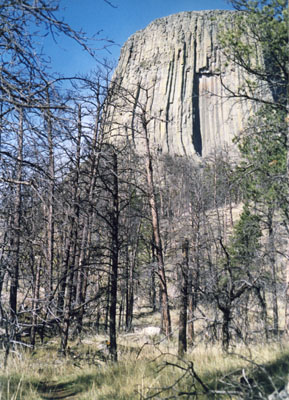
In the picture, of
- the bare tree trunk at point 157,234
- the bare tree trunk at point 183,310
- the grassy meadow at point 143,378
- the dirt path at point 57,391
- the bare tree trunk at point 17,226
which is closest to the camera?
the grassy meadow at point 143,378

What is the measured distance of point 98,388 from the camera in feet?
12.2

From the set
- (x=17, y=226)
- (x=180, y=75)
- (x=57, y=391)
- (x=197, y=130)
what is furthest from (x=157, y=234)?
(x=180, y=75)

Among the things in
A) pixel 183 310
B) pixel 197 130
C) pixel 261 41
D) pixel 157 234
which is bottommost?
pixel 183 310

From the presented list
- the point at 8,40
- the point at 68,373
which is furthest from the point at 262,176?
the point at 8,40

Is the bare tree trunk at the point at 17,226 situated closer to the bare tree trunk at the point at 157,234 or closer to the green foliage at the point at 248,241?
the bare tree trunk at the point at 157,234

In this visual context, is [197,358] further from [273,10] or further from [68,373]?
[273,10]

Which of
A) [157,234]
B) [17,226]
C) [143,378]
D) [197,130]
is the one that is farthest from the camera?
[197,130]

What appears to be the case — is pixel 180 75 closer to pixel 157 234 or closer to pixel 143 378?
pixel 157 234

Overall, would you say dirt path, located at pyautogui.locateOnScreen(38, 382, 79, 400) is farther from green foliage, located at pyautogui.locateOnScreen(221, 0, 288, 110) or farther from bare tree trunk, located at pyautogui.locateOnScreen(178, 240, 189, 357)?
green foliage, located at pyautogui.locateOnScreen(221, 0, 288, 110)

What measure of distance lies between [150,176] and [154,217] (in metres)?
1.37

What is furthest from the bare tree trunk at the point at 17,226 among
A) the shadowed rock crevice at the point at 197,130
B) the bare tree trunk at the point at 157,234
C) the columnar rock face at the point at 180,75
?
the shadowed rock crevice at the point at 197,130

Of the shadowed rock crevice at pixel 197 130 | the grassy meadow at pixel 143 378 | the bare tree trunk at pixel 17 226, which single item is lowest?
the grassy meadow at pixel 143 378

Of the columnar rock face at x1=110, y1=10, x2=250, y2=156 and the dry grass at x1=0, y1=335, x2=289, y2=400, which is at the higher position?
the columnar rock face at x1=110, y1=10, x2=250, y2=156

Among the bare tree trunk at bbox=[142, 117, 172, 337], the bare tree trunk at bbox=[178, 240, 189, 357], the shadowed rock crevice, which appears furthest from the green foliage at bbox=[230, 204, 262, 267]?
the shadowed rock crevice
